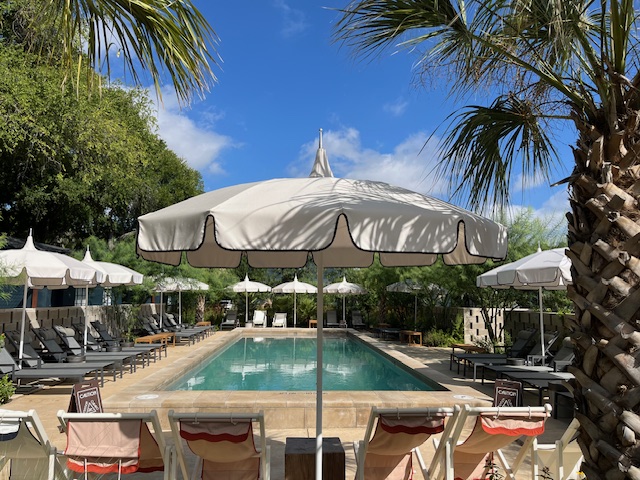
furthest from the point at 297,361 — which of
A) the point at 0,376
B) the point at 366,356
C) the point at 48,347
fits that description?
the point at 0,376

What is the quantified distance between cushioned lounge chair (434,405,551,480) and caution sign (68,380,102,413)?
120 inches

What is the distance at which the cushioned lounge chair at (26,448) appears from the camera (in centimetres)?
372

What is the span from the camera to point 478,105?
14.5 feet

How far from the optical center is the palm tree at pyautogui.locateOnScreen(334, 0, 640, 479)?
9.20 ft

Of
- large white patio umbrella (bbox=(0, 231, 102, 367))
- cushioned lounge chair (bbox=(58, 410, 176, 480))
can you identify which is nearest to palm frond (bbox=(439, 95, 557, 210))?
cushioned lounge chair (bbox=(58, 410, 176, 480))

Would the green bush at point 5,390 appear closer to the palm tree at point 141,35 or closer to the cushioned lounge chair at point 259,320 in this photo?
the palm tree at point 141,35

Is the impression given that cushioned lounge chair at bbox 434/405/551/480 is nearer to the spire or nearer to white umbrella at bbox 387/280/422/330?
the spire

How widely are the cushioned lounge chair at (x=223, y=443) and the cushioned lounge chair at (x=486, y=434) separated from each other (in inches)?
56.5

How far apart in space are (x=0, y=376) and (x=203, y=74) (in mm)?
7902

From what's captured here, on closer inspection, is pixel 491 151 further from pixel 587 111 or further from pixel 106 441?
pixel 106 441

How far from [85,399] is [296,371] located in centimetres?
1007

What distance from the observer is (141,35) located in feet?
10.8

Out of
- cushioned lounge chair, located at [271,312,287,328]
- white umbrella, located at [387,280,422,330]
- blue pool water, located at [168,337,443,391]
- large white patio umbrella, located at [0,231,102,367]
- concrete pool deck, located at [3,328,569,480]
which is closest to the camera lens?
concrete pool deck, located at [3,328,569,480]

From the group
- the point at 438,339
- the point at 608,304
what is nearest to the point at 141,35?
the point at 608,304
